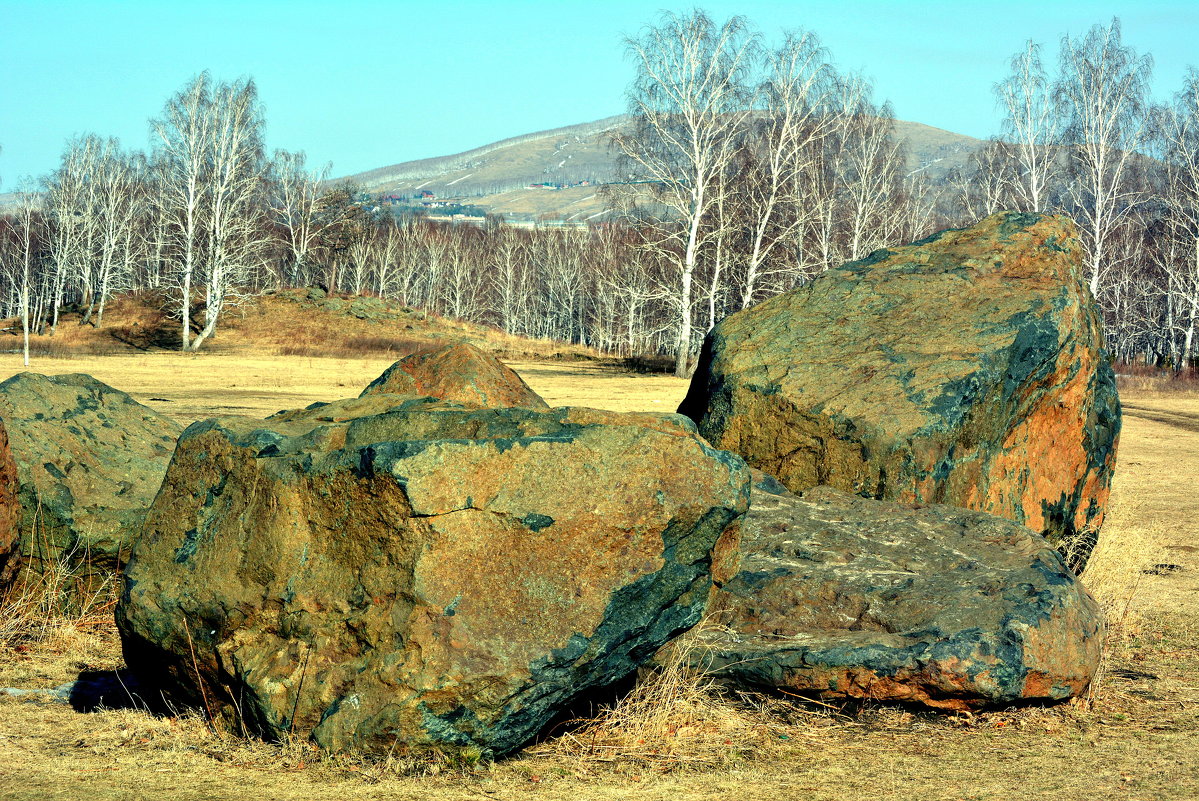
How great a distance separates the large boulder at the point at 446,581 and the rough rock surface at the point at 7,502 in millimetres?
1528

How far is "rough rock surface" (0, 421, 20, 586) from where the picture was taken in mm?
5301

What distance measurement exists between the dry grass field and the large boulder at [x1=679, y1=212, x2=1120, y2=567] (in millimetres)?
1458

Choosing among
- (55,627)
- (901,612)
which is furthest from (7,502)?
(901,612)

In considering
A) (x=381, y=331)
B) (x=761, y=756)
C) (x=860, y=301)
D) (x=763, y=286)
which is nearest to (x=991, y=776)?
(x=761, y=756)

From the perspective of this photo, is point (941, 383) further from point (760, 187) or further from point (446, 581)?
point (760, 187)

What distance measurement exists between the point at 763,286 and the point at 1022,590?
102 feet

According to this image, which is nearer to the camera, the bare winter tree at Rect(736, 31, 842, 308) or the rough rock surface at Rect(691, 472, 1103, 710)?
the rough rock surface at Rect(691, 472, 1103, 710)

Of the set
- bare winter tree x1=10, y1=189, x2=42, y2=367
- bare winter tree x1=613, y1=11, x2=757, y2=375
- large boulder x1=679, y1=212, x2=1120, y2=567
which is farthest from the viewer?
bare winter tree x1=10, y1=189, x2=42, y2=367

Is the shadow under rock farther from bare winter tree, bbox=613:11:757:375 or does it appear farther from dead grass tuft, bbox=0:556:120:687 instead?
bare winter tree, bbox=613:11:757:375

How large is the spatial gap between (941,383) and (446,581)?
4.22m

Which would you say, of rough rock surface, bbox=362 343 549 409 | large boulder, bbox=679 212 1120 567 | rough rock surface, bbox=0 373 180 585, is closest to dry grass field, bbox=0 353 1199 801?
rough rock surface, bbox=0 373 180 585

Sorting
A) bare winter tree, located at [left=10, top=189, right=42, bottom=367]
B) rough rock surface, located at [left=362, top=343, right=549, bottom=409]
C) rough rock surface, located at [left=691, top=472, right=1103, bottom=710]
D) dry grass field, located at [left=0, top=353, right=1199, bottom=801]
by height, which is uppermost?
bare winter tree, located at [left=10, top=189, right=42, bottom=367]

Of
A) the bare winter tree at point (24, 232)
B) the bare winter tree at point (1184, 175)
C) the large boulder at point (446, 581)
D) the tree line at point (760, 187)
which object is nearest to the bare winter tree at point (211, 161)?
the tree line at point (760, 187)

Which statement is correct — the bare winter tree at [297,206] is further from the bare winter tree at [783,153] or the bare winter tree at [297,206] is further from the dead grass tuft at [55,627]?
the dead grass tuft at [55,627]
